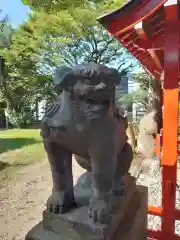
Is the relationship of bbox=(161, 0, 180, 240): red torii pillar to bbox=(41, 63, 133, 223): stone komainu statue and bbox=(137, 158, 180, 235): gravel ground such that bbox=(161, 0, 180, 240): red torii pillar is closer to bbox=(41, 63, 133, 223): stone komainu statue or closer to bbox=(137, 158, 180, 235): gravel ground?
bbox=(137, 158, 180, 235): gravel ground

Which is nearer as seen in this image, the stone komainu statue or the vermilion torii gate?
the stone komainu statue

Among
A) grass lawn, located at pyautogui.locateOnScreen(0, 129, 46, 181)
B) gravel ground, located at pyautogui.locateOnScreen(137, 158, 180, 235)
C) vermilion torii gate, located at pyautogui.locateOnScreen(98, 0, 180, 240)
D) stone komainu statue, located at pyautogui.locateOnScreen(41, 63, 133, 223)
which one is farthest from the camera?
grass lawn, located at pyautogui.locateOnScreen(0, 129, 46, 181)

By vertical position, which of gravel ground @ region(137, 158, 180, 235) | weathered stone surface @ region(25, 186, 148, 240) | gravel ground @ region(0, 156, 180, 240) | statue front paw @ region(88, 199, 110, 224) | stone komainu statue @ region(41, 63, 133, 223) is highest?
stone komainu statue @ region(41, 63, 133, 223)

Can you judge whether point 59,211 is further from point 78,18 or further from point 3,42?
point 3,42

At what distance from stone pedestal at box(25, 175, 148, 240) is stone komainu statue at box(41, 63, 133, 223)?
4 cm

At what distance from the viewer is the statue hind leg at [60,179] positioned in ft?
3.46

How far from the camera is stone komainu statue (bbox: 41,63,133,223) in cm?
90

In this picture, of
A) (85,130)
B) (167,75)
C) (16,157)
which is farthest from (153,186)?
(16,157)

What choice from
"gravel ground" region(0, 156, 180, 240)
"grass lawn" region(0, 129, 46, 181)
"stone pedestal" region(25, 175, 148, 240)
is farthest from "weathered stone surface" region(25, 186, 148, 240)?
"grass lawn" region(0, 129, 46, 181)

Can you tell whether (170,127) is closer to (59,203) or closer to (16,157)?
(59,203)

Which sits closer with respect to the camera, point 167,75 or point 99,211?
point 99,211

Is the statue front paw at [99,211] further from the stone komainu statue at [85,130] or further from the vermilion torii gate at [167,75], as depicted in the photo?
the vermilion torii gate at [167,75]

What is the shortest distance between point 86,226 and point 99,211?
3.0 inches

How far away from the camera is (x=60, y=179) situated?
1081 millimetres
